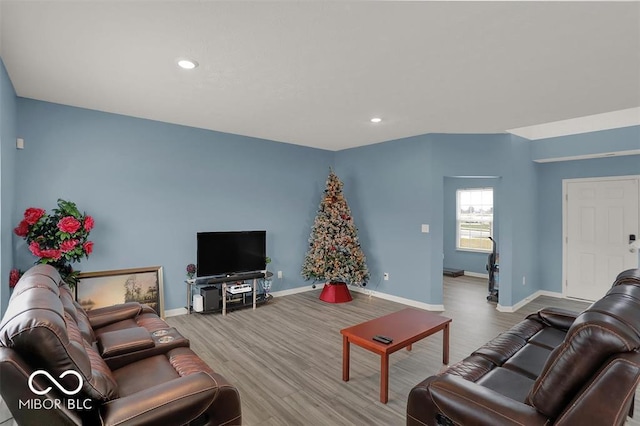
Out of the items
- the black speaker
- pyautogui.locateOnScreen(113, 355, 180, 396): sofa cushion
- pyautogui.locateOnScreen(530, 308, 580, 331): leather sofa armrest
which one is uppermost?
pyautogui.locateOnScreen(530, 308, 580, 331): leather sofa armrest

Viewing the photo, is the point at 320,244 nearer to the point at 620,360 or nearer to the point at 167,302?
the point at 167,302

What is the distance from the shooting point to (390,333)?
2.87 meters

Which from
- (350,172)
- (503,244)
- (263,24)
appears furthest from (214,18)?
(503,244)

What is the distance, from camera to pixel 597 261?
5.42m

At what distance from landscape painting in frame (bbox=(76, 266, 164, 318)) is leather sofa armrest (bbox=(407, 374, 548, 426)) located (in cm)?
384

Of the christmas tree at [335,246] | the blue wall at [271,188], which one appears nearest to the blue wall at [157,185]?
the blue wall at [271,188]

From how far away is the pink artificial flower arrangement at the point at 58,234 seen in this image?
3.28 metres

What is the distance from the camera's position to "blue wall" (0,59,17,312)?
268cm

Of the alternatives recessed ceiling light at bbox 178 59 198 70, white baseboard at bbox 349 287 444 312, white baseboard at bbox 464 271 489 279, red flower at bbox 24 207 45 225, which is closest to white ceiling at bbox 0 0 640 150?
recessed ceiling light at bbox 178 59 198 70

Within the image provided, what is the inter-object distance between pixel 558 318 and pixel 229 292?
406cm

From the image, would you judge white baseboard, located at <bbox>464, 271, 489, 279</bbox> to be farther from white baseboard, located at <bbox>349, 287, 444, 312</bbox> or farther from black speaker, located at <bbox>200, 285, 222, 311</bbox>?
black speaker, located at <bbox>200, 285, 222, 311</bbox>

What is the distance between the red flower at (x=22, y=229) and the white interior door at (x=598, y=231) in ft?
25.5

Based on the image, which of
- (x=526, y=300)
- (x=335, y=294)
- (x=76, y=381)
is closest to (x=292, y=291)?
(x=335, y=294)

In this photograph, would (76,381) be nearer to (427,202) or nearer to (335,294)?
(335,294)
